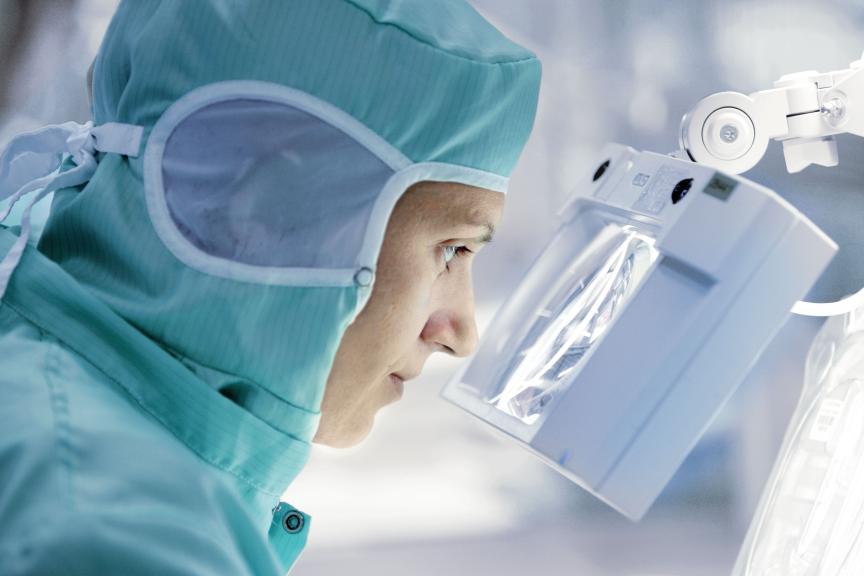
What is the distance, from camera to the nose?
5.04 feet

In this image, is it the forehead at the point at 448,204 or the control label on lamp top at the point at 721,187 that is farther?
the forehead at the point at 448,204

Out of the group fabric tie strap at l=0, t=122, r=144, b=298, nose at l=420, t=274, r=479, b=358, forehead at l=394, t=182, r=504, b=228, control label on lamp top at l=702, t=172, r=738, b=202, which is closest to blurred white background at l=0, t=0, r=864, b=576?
nose at l=420, t=274, r=479, b=358

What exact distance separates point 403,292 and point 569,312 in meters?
0.25

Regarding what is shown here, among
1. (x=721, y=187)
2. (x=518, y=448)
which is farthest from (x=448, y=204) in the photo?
(x=518, y=448)

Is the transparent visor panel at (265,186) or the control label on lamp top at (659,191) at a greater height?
the control label on lamp top at (659,191)

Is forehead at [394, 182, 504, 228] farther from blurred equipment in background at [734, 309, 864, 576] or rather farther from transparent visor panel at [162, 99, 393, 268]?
blurred equipment in background at [734, 309, 864, 576]

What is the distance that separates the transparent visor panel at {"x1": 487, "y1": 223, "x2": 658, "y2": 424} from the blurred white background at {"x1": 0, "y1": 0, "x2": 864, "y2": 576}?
695 mm

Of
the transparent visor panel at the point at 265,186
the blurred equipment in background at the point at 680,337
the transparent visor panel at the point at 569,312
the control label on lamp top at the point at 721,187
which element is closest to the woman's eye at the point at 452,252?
the transparent visor panel at the point at 569,312

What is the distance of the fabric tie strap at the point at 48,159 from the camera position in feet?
3.96

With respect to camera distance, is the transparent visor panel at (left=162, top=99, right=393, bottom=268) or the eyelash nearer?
the transparent visor panel at (left=162, top=99, right=393, bottom=268)

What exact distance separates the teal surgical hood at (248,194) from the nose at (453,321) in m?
0.27

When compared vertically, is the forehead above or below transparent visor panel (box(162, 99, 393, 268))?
above

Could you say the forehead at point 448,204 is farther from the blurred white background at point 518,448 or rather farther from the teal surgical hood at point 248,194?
the blurred white background at point 518,448

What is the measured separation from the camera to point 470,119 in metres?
1.33
